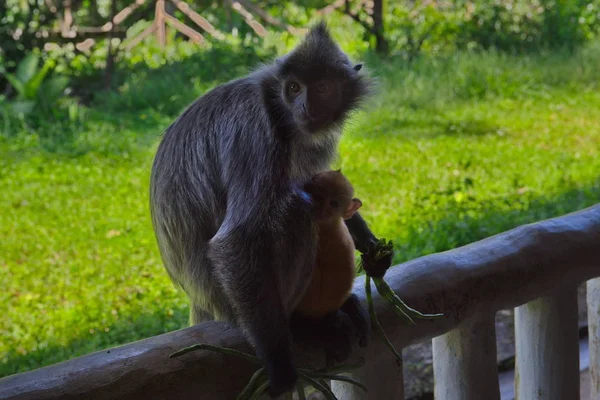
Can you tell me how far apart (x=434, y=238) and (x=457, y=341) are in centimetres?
259

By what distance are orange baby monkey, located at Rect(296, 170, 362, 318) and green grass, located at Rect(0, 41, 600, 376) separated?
2.73ft

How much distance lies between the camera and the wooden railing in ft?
4.42

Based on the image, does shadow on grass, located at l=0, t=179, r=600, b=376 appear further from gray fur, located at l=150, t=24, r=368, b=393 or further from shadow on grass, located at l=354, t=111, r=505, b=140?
gray fur, located at l=150, t=24, r=368, b=393

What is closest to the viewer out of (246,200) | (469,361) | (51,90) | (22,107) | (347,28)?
(246,200)

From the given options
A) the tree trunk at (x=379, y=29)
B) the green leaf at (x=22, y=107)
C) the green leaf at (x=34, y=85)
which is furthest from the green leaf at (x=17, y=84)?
the tree trunk at (x=379, y=29)

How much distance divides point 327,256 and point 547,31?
303 inches

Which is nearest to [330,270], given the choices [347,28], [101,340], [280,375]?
[280,375]

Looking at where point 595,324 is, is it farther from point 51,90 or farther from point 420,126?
point 51,90

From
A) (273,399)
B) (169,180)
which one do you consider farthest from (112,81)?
(273,399)

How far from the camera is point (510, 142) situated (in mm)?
6242

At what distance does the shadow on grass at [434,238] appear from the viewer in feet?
11.2

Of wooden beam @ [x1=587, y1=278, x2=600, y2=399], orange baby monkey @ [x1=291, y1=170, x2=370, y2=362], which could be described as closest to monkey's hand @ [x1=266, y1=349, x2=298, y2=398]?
orange baby monkey @ [x1=291, y1=170, x2=370, y2=362]

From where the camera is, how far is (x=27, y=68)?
6902 mm

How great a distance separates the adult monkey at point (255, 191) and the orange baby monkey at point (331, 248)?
3 centimetres
